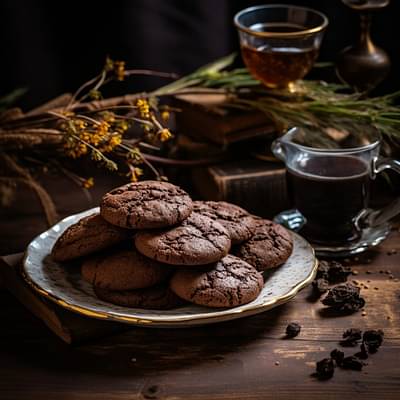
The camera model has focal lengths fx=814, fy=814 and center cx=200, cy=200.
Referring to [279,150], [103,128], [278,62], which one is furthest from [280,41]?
[103,128]

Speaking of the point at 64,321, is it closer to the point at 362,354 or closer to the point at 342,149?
the point at 362,354

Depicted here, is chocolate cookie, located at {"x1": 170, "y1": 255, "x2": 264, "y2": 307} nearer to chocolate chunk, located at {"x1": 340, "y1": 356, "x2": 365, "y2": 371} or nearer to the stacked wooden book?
chocolate chunk, located at {"x1": 340, "y1": 356, "x2": 365, "y2": 371}

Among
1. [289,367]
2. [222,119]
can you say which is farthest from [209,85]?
[289,367]

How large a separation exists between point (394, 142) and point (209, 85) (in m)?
0.52

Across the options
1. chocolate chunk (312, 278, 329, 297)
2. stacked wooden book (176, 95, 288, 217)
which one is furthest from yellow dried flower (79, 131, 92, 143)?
chocolate chunk (312, 278, 329, 297)

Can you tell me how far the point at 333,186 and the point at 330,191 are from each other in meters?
0.01

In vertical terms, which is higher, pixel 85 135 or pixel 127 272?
pixel 85 135

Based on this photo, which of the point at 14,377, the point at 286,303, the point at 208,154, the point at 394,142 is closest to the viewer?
the point at 14,377

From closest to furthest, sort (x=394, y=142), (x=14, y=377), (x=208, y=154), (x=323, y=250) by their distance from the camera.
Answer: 1. (x=14, y=377)
2. (x=323, y=250)
3. (x=394, y=142)
4. (x=208, y=154)

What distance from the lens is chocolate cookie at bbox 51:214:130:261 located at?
55.9 inches

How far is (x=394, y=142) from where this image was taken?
1.83 m

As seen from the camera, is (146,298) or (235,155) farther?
(235,155)

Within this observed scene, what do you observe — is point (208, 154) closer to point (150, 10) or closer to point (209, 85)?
point (209, 85)

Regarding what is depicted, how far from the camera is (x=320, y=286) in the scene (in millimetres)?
1531
